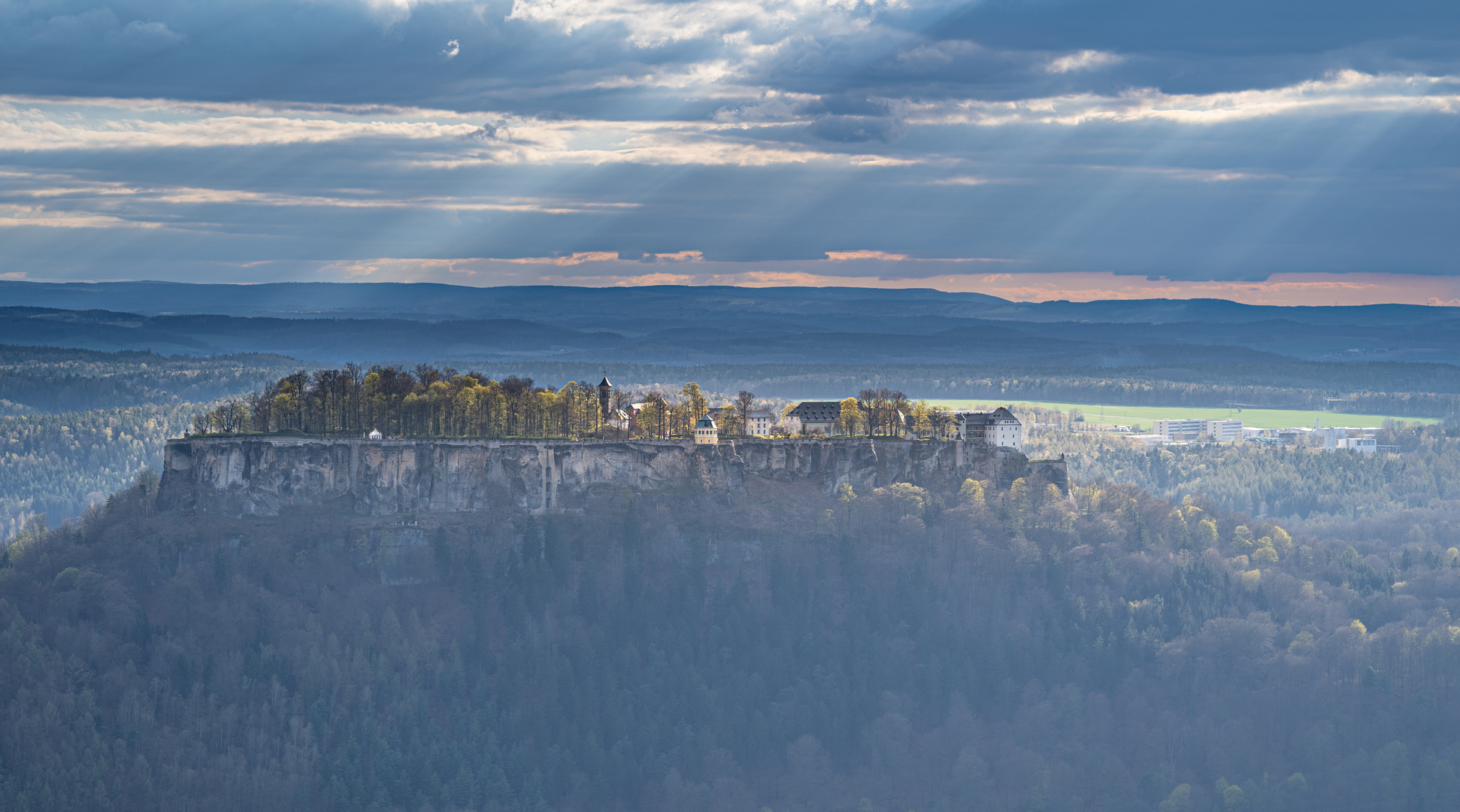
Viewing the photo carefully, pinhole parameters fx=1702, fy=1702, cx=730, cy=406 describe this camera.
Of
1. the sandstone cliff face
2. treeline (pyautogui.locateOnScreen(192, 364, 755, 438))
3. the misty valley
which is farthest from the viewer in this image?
treeline (pyautogui.locateOnScreen(192, 364, 755, 438))

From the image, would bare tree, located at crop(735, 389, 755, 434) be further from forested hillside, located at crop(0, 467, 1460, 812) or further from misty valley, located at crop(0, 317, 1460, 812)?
forested hillside, located at crop(0, 467, 1460, 812)

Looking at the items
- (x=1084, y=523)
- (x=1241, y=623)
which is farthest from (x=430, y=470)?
(x=1241, y=623)

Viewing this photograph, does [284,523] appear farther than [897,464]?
No

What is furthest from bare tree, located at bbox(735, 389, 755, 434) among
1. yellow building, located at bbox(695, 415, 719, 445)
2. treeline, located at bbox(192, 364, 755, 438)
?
yellow building, located at bbox(695, 415, 719, 445)

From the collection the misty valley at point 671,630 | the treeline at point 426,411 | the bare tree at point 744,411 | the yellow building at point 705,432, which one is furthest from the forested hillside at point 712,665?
the bare tree at point 744,411

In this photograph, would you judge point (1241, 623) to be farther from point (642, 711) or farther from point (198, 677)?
point (198, 677)

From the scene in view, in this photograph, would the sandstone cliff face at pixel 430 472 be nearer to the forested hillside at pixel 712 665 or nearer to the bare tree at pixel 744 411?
the forested hillside at pixel 712 665
